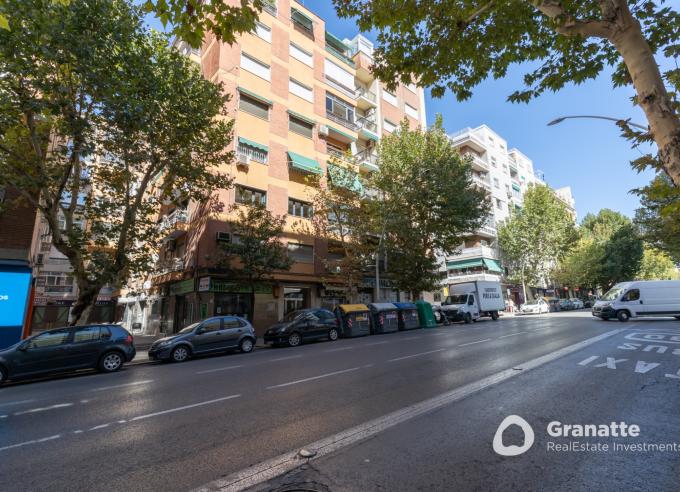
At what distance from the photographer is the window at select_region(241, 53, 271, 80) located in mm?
21011

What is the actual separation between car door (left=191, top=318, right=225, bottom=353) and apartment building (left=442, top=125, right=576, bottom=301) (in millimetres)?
26039

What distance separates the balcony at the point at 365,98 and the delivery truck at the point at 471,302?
17520 millimetres

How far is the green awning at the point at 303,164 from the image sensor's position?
71.2 ft

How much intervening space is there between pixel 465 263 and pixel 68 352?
35677 millimetres

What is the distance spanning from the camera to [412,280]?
22.5m

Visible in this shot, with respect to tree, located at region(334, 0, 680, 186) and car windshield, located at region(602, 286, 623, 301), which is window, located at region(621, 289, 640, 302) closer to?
car windshield, located at region(602, 286, 623, 301)

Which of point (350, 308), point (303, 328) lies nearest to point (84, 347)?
point (303, 328)

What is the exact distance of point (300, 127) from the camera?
23.5 metres

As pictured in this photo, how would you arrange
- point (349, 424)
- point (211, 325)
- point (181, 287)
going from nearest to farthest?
point (349, 424) < point (211, 325) < point (181, 287)

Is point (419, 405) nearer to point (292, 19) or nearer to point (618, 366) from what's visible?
point (618, 366)

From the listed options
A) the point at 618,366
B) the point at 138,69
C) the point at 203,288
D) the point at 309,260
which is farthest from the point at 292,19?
the point at 618,366

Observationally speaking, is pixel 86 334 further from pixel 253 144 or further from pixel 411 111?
pixel 411 111

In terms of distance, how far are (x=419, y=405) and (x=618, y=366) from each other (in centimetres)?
517

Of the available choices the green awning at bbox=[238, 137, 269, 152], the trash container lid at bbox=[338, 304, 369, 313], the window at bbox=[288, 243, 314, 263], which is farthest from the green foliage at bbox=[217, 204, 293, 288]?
the green awning at bbox=[238, 137, 269, 152]
